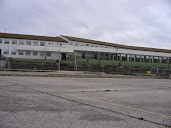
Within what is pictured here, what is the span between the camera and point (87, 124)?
691cm

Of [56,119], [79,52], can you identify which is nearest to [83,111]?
[56,119]

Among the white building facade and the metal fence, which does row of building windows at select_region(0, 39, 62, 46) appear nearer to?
the white building facade

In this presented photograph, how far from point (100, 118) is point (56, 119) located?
134 cm

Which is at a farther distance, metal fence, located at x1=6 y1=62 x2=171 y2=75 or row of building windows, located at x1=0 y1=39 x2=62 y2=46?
row of building windows, located at x1=0 y1=39 x2=62 y2=46

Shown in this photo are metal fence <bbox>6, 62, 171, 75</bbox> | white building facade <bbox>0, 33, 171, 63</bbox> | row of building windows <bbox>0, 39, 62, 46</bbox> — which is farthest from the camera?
row of building windows <bbox>0, 39, 62, 46</bbox>

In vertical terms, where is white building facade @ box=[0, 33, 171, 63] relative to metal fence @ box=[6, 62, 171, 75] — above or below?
above

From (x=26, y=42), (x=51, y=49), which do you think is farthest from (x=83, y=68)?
(x=26, y=42)

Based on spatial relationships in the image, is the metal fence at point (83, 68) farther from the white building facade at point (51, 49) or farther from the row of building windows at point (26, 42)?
the row of building windows at point (26, 42)

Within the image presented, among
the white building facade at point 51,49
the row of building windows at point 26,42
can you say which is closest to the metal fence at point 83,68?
the white building facade at point 51,49

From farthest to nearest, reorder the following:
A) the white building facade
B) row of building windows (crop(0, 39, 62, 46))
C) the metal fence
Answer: row of building windows (crop(0, 39, 62, 46))
the white building facade
the metal fence

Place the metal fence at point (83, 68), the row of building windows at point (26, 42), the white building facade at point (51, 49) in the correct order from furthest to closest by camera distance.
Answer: the row of building windows at point (26, 42)
the white building facade at point (51, 49)
the metal fence at point (83, 68)

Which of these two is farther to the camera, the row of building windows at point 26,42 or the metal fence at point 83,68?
the row of building windows at point 26,42

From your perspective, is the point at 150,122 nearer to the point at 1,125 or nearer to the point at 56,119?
the point at 56,119

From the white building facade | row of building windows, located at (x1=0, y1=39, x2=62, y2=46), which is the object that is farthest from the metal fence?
row of building windows, located at (x1=0, y1=39, x2=62, y2=46)
